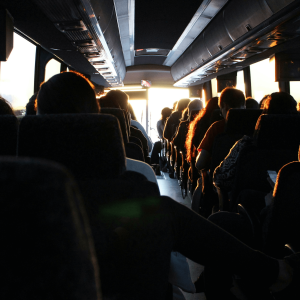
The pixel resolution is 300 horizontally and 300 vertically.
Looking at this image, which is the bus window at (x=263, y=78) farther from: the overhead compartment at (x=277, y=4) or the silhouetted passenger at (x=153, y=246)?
the silhouetted passenger at (x=153, y=246)

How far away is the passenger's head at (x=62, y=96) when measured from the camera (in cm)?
130

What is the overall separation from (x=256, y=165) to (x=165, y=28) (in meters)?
6.55

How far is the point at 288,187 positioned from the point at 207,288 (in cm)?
82

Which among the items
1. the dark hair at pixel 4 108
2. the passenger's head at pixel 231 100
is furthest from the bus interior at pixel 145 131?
the dark hair at pixel 4 108

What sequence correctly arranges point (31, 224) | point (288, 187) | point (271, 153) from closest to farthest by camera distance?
point (31, 224)
point (288, 187)
point (271, 153)

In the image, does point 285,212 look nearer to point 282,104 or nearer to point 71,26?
point 282,104

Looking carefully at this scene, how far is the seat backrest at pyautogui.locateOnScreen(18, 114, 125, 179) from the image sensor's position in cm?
99

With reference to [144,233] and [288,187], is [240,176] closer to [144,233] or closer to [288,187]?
[288,187]

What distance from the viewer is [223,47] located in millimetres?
6234

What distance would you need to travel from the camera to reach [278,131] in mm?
2094

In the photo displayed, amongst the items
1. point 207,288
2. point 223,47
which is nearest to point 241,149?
point 207,288

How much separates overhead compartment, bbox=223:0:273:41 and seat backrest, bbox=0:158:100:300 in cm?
440

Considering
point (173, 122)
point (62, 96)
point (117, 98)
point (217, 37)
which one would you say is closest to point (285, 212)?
point (62, 96)

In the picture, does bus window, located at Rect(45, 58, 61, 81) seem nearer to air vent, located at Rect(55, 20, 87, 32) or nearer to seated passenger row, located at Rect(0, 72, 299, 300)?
air vent, located at Rect(55, 20, 87, 32)
